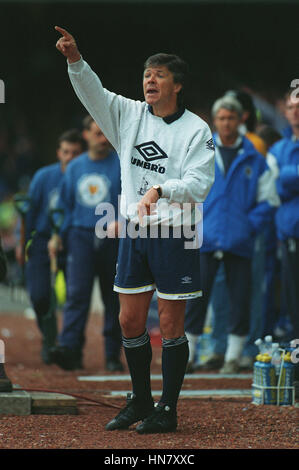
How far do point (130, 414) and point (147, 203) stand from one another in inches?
51.5

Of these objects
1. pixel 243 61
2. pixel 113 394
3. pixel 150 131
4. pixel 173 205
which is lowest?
pixel 113 394

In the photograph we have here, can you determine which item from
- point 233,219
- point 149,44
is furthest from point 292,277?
point 149,44

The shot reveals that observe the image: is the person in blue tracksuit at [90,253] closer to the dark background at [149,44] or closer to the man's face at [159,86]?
the man's face at [159,86]

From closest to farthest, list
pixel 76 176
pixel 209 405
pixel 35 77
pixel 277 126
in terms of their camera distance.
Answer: pixel 209 405
pixel 76 176
pixel 277 126
pixel 35 77

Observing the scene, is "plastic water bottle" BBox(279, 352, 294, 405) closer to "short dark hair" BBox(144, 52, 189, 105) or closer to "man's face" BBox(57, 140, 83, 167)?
"short dark hair" BBox(144, 52, 189, 105)

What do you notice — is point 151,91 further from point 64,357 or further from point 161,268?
point 64,357

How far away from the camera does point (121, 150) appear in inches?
230

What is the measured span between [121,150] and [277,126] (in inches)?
235

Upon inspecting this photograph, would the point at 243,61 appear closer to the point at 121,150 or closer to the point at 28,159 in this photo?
the point at 28,159

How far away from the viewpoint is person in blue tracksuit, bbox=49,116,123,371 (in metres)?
8.88

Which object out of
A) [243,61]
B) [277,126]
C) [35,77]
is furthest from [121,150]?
[35,77]

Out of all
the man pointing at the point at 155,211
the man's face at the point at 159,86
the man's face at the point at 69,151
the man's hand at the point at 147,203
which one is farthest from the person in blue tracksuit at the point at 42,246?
the man's hand at the point at 147,203

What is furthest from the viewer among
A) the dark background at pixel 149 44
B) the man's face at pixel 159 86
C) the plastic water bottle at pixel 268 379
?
the dark background at pixel 149 44

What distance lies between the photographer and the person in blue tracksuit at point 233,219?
8438 millimetres
